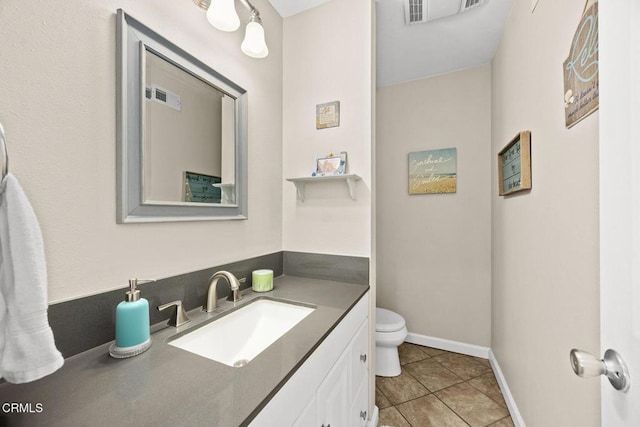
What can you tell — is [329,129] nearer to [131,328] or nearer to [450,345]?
[131,328]

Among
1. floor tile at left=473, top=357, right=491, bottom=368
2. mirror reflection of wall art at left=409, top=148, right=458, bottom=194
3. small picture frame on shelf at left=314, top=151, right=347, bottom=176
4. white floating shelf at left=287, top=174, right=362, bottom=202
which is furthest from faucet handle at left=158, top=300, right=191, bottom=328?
floor tile at left=473, top=357, right=491, bottom=368

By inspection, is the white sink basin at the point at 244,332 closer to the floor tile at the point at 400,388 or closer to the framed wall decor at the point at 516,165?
the floor tile at the point at 400,388

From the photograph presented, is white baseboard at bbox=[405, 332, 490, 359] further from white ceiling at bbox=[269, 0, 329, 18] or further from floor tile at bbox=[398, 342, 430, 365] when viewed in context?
white ceiling at bbox=[269, 0, 329, 18]

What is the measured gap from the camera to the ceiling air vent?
5.02ft

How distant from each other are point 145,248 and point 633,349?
4.03 feet

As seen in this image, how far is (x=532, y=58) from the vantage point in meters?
1.26

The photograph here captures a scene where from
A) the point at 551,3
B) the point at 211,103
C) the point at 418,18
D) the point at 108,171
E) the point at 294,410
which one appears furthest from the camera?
the point at 418,18

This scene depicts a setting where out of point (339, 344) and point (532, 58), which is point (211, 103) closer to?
point (339, 344)

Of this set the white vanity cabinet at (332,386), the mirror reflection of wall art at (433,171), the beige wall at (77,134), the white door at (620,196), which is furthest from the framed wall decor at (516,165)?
the beige wall at (77,134)

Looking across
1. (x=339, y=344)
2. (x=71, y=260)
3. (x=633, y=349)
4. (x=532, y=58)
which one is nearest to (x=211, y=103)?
(x=71, y=260)

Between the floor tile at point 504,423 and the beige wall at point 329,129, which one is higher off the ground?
the beige wall at point 329,129

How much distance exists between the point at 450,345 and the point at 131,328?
249cm

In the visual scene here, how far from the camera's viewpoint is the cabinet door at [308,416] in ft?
2.27

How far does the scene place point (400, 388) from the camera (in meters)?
1.79
